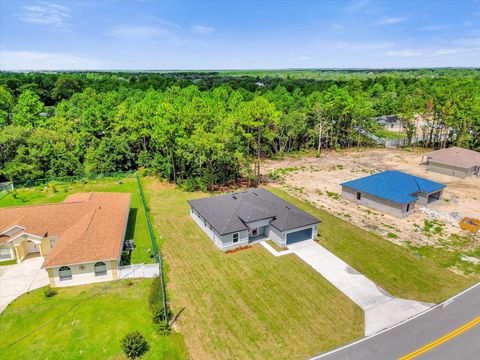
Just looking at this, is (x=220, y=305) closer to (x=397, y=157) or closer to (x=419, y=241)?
(x=419, y=241)

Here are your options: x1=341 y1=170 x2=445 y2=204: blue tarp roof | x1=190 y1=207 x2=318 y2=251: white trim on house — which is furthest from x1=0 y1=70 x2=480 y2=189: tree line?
x1=341 y1=170 x2=445 y2=204: blue tarp roof

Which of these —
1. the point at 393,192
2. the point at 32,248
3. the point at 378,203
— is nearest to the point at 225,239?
the point at 32,248

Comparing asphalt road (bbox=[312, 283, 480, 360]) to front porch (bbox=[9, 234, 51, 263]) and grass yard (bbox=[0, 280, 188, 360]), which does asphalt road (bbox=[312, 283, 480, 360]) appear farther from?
front porch (bbox=[9, 234, 51, 263])

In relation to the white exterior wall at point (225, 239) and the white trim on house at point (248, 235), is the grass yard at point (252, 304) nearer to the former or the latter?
the white exterior wall at point (225, 239)

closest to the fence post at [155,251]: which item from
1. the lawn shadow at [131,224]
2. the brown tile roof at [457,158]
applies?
the lawn shadow at [131,224]

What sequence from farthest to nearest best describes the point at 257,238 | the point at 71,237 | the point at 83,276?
the point at 257,238 < the point at 71,237 < the point at 83,276

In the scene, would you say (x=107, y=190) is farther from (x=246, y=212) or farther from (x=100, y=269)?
(x=246, y=212)
